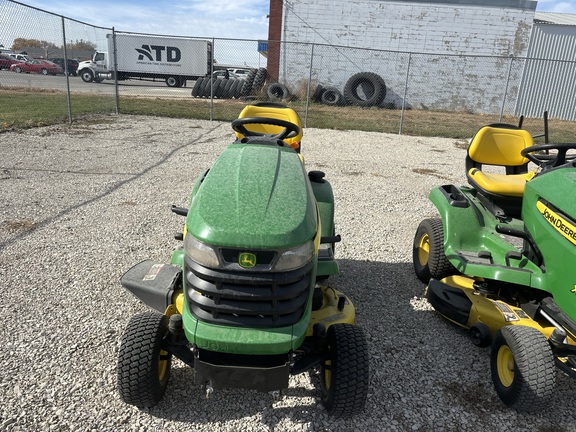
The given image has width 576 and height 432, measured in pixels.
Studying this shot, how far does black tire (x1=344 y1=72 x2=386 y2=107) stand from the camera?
18797 millimetres

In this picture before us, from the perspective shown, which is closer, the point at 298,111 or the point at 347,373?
the point at 347,373

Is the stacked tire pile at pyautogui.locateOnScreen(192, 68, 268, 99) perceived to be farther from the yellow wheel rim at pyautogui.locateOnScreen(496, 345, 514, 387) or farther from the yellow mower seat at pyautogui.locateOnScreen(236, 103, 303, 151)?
the yellow wheel rim at pyautogui.locateOnScreen(496, 345, 514, 387)

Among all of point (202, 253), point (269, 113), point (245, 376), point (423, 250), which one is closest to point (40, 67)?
point (269, 113)

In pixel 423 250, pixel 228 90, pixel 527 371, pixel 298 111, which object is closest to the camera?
pixel 527 371

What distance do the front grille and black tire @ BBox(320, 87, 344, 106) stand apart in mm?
17621

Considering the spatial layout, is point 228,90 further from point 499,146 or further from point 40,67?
point 499,146

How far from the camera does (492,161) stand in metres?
4.01

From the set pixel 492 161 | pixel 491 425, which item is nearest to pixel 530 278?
pixel 491 425

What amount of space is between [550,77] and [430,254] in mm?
18425

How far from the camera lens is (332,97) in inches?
753

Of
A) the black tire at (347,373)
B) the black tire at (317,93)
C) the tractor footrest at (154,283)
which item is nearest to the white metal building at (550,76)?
the black tire at (317,93)

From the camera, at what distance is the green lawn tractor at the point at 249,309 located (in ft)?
6.04

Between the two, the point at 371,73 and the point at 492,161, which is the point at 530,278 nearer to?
the point at 492,161

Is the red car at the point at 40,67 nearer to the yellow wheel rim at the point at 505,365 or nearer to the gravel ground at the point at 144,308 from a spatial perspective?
the gravel ground at the point at 144,308
